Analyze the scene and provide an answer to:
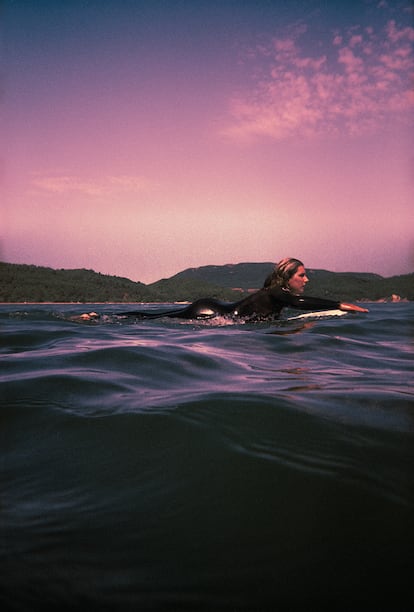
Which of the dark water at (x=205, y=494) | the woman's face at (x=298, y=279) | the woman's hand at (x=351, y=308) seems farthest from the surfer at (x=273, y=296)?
the dark water at (x=205, y=494)

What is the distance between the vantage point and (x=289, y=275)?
8.00 meters

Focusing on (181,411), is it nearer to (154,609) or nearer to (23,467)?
(23,467)

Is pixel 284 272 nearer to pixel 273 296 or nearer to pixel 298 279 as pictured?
pixel 298 279

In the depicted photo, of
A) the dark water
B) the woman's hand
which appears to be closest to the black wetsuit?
the woman's hand

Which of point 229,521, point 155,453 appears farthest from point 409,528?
point 155,453

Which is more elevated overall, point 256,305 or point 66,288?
point 66,288

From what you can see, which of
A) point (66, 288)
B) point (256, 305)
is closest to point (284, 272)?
point (256, 305)

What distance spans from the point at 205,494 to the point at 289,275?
6898 mm

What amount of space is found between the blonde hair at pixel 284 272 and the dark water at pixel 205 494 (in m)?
5.00

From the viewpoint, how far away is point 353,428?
2.04m

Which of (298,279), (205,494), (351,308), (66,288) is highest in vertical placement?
(66,288)

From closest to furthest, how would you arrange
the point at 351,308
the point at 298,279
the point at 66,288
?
the point at 351,308, the point at 298,279, the point at 66,288

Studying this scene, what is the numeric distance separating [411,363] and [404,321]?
5269 millimetres

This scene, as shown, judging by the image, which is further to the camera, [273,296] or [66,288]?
[66,288]
